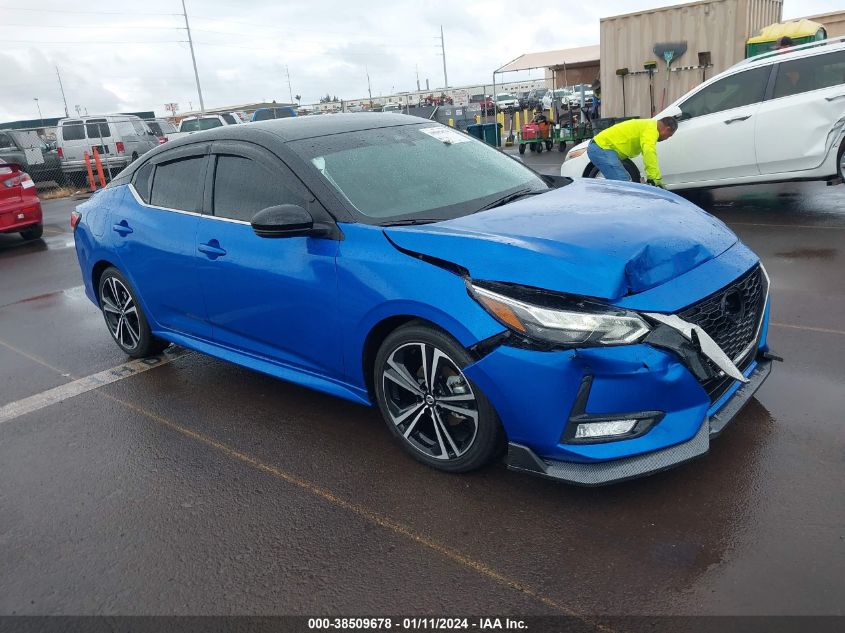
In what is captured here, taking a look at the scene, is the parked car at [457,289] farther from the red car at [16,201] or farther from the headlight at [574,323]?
the red car at [16,201]

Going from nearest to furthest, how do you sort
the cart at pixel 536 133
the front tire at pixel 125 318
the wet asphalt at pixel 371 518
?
the wet asphalt at pixel 371 518
the front tire at pixel 125 318
the cart at pixel 536 133

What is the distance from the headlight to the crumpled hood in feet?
0.26

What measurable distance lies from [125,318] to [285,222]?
8.04 ft

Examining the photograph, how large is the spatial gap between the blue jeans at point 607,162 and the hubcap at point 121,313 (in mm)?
5769

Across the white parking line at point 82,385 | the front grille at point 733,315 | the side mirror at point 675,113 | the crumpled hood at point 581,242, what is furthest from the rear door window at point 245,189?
the side mirror at point 675,113

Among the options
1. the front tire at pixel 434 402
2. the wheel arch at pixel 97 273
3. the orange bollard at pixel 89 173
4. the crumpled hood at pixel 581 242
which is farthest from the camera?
the orange bollard at pixel 89 173

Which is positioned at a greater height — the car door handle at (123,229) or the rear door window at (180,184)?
the rear door window at (180,184)

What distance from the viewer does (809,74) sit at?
8.45m

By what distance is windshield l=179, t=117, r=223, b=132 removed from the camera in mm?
25156

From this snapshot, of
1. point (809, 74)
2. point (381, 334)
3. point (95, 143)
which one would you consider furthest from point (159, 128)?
point (381, 334)

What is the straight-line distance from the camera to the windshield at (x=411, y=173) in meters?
3.79

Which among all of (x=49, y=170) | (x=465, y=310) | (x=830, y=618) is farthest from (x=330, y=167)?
(x=49, y=170)

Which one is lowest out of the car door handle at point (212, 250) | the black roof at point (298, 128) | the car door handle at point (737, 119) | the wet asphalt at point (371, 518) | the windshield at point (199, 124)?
the wet asphalt at point (371, 518)

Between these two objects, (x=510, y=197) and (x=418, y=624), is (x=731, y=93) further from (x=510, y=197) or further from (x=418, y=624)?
(x=418, y=624)
